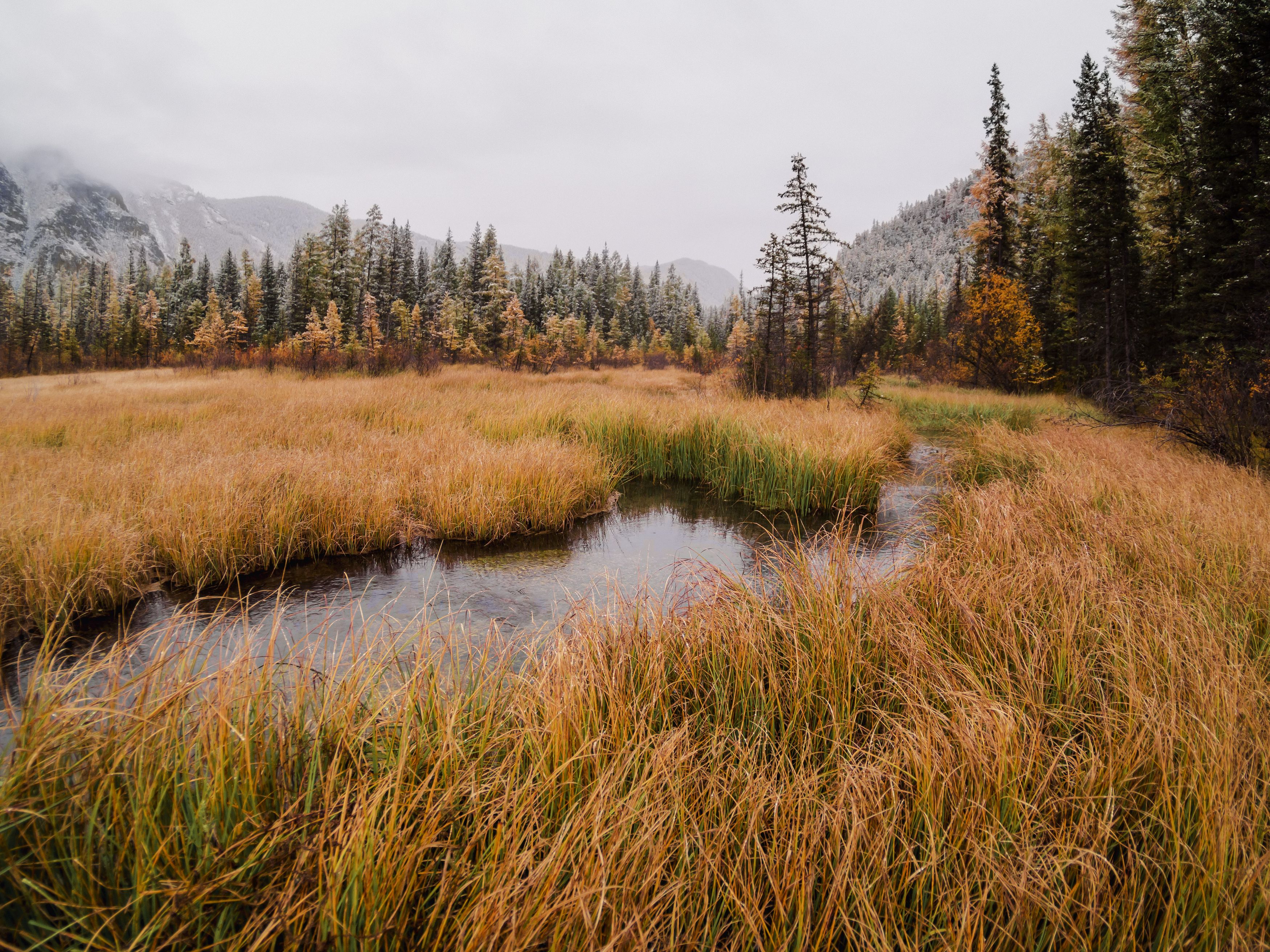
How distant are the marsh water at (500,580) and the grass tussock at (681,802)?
0.44 m

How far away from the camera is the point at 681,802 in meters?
1.64

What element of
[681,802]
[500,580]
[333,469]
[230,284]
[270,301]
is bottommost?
[500,580]

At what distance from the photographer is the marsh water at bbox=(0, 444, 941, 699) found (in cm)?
351

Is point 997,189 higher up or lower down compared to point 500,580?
higher up

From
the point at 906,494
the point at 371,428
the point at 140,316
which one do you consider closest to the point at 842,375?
the point at 906,494

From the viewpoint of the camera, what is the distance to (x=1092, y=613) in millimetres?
2932

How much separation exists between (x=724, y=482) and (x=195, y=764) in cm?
770

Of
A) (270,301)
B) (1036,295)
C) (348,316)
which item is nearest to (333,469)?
(1036,295)

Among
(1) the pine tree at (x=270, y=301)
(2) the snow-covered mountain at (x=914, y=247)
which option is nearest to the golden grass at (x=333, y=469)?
(1) the pine tree at (x=270, y=301)

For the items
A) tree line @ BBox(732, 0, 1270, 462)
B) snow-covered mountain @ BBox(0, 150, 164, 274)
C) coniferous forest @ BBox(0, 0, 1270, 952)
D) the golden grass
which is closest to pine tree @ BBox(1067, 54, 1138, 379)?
tree line @ BBox(732, 0, 1270, 462)

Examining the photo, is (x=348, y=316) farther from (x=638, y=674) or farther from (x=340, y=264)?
(x=638, y=674)

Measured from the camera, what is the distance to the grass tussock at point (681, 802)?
1.37m

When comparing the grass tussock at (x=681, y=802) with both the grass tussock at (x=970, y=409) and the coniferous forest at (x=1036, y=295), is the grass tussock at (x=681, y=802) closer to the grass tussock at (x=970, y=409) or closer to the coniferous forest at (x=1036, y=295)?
the coniferous forest at (x=1036, y=295)

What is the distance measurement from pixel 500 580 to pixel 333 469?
310 centimetres
